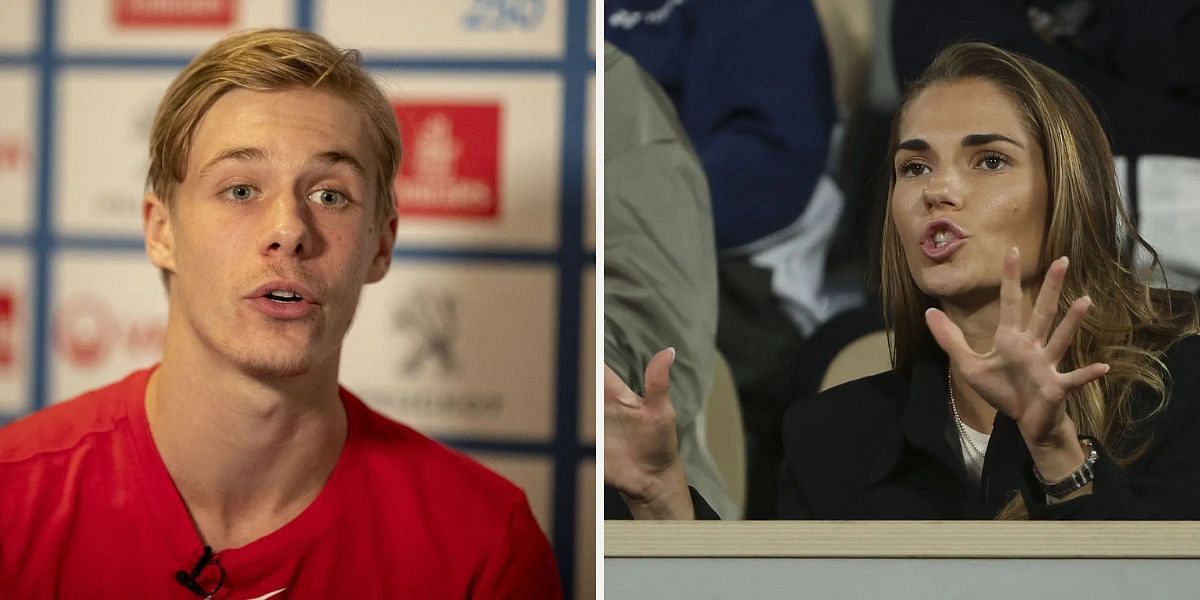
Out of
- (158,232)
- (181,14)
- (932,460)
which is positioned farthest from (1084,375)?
(181,14)

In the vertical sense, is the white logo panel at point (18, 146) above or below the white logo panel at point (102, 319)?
above

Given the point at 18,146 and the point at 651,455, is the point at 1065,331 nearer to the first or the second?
the point at 651,455

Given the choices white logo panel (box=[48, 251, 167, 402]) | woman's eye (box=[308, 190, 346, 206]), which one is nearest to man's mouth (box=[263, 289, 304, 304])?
woman's eye (box=[308, 190, 346, 206])

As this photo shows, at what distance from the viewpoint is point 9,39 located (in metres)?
1.59

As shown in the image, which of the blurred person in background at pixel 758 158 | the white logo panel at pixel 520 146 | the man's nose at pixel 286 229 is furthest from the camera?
the white logo panel at pixel 520 146

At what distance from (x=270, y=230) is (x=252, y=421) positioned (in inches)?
9.2

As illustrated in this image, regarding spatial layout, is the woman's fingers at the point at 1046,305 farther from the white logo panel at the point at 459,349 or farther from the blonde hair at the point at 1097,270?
the white logo panel at the point at 459,349

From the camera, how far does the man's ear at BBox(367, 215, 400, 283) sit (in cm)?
136

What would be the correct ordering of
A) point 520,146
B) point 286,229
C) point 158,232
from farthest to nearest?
1. point 520,146
2. point 158,232
3. point 286,229

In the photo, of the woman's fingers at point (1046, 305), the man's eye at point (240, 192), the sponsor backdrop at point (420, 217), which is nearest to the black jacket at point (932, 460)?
the woman's fingers at point (1046, 305)

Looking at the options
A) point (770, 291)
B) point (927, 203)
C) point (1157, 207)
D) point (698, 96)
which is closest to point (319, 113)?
point (698, 96)

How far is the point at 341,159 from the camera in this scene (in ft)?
4.16

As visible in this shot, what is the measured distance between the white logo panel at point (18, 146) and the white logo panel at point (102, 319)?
98mm

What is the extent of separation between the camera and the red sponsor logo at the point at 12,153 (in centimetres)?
159
